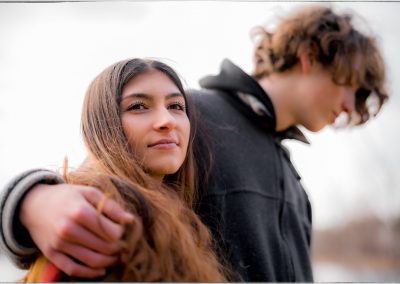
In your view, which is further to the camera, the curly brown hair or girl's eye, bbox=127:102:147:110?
the curly brown hair

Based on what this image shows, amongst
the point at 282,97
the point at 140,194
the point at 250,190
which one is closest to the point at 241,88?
the point at 282,97

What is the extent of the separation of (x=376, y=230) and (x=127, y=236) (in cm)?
815

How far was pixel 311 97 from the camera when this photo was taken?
1889 millimetres

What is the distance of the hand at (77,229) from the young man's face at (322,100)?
1214mm

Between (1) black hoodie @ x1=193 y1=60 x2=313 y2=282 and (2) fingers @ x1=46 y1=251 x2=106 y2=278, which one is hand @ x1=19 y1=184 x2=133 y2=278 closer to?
(2) fingers @ x1=46 y1=251 x2=106 y2=278

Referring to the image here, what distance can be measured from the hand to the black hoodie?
0.68m

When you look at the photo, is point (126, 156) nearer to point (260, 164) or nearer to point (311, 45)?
point (260, 164)

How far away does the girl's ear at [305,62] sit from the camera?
6.39ft

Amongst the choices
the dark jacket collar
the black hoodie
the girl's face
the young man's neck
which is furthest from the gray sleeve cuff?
the young man's neck

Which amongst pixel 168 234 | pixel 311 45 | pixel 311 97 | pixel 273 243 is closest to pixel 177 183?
pixel 168 234

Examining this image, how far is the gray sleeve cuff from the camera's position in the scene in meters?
0.90

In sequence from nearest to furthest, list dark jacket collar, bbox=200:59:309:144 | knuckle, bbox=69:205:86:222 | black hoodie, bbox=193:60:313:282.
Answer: knuckle, bbox=69:205:86:222 < black hoodie, bbox=193:60:313:282 < dark jacket collar, bbox=200:59:309:144

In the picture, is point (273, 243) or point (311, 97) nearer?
point (273, 243)

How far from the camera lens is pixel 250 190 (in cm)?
172
